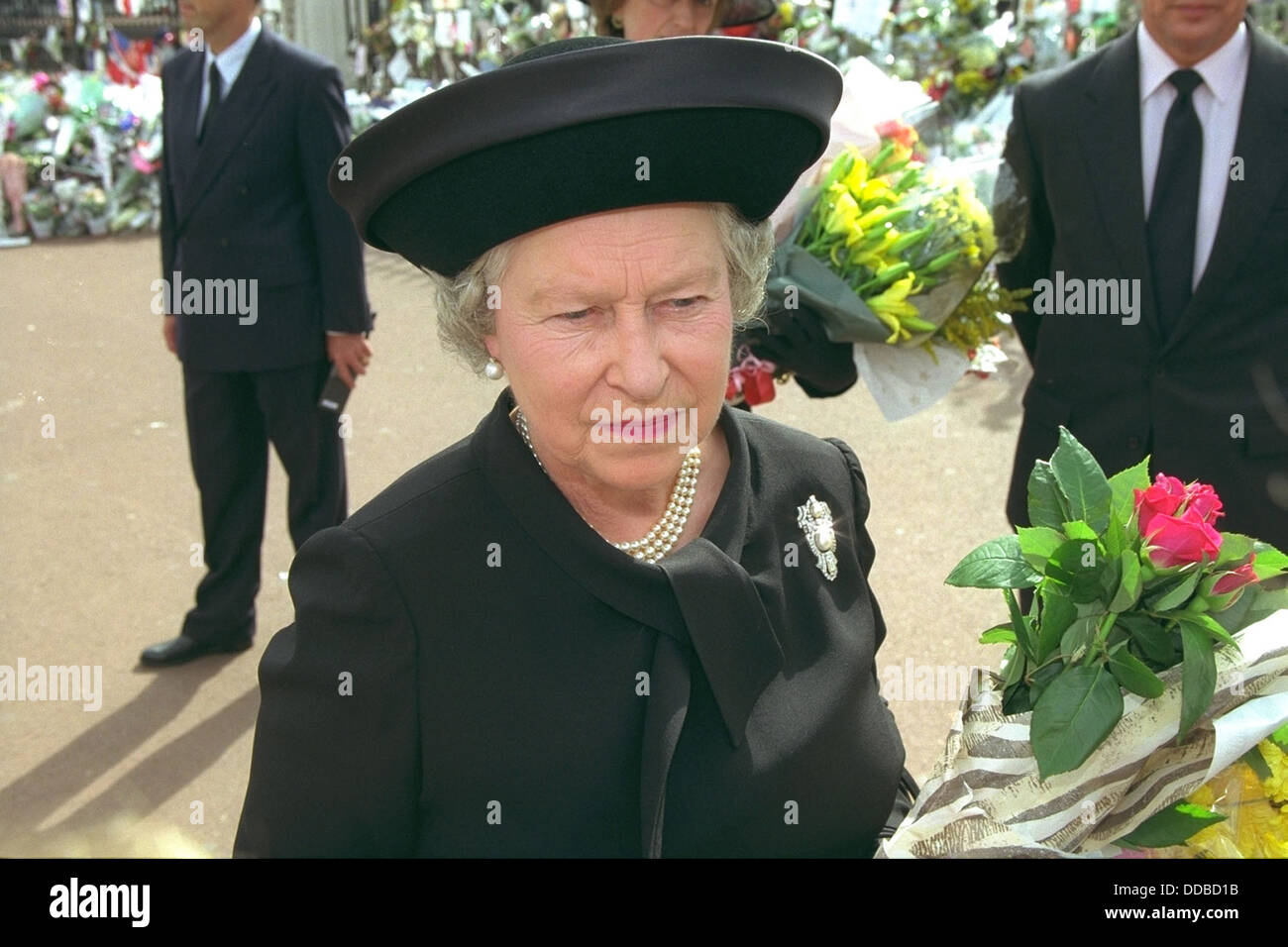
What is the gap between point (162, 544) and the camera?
570 centimetres

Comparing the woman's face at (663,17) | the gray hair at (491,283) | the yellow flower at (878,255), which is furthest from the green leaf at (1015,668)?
the woman's face at (663,17)

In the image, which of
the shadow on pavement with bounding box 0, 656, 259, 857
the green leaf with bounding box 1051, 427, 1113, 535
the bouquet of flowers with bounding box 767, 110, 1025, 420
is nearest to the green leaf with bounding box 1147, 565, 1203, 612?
the green leaf with bounding box 1051, 427, 1113, 535

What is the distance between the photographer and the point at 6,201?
1233 cm

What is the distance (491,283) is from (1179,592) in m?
0.89

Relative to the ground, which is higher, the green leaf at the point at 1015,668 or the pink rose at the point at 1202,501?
the pink rose at the point at 1202,501

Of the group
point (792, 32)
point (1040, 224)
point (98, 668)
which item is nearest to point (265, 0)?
point (792, 32)

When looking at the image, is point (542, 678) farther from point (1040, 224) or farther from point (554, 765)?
point (1040, 224)

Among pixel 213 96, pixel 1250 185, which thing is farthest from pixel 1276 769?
pixel 213 96

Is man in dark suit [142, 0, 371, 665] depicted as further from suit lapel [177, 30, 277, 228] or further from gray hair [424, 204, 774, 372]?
gray hair [424, 204, 774, 372]

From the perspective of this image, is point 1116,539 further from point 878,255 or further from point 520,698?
point 878,255

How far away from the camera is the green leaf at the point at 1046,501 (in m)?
1.70

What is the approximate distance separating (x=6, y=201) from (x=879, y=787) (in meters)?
12.3

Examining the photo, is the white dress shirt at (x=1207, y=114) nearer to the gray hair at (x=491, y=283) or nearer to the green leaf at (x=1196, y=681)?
the gray hair at (x=491, y=283)

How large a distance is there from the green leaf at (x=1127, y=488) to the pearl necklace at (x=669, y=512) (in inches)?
21.4
